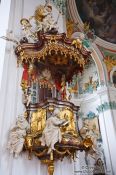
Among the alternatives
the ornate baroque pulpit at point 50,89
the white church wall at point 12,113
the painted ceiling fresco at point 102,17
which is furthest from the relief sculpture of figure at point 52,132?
the painted ceiling fresco at point 102,17

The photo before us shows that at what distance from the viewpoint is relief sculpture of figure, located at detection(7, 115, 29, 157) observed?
356 cm

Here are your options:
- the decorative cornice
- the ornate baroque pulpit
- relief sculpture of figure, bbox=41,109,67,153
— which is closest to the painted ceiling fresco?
the decorative cornice

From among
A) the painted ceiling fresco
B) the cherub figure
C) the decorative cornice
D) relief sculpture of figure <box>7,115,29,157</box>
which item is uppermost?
the painted ceiling fresco

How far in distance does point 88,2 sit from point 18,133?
8.34 m

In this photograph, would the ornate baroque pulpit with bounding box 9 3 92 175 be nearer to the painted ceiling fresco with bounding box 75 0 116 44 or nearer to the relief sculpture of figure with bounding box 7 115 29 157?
the relief sculpture of figure with bounding box 7 115 29 157

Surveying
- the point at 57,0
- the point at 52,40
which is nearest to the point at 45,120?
the point at 52,40

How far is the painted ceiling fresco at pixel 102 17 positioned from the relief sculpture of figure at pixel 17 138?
7699 millimetres

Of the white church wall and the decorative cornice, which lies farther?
the decorative cornice

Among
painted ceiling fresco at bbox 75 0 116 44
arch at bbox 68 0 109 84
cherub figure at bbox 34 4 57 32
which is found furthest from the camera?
painted ceiling fresco at bbox 75 0 116 44

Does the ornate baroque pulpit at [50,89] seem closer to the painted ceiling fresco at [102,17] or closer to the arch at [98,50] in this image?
the arch at [98,50]

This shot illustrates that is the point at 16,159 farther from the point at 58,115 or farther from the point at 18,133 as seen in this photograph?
the point at 58,115

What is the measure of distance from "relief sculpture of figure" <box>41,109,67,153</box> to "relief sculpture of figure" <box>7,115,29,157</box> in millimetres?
346

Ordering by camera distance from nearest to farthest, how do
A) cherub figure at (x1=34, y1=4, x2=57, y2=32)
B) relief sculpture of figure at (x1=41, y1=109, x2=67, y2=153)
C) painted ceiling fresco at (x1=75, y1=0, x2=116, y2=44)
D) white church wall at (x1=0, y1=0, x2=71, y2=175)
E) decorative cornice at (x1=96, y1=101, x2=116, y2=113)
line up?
1. relief sculpture of figure at (x1=41, y1=109, x2=67, y2=153)
2. white church wall at (x1=0, y1=0, x2=71, y2=175)
3. cherub figure at (x1=34, y1=4, x2=57, y2=32)
4. decorative cornice at (x1=96, y1=101, x2=116, y2=113)
5. painted ceiling fresco at (x1=75, y1=0, x2=116, y2=44)

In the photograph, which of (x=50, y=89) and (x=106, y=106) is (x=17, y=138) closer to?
(x=50, y=89)
